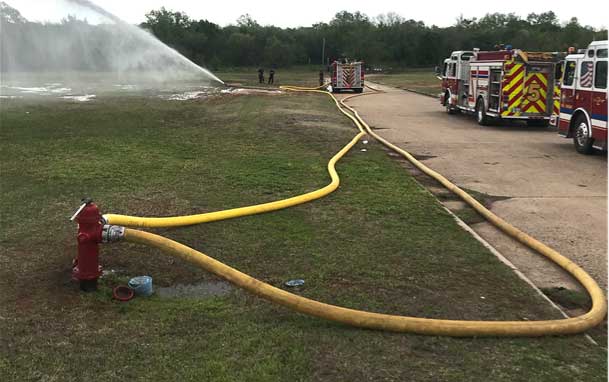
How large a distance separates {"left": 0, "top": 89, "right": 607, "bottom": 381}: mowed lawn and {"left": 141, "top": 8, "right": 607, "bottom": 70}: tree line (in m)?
62.8

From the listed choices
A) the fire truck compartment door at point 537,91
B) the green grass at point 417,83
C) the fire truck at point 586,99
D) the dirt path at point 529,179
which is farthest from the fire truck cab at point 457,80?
the green grass at point 417,83

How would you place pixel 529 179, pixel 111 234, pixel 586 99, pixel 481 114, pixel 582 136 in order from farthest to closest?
pixel 481 114
pixel 582 136
pixel 586 99
pixel 529 179
pixel 111 234

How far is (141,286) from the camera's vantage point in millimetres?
4418

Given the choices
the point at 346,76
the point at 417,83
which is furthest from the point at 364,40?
the point at 346,76

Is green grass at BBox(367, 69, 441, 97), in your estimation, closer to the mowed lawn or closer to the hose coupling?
the mowed lawn

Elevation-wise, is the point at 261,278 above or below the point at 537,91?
below

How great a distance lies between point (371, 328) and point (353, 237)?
7.29ft

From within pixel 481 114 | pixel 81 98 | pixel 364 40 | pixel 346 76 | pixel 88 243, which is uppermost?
pixel 364 40

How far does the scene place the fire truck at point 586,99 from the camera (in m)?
11.5

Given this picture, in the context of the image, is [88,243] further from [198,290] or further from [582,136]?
[582,136]

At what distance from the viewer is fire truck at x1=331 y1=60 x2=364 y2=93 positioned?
114 ft

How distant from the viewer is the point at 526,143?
14125 mm

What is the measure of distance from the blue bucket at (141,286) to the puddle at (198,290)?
11 centimetres

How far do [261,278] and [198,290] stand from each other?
0.54 metres
